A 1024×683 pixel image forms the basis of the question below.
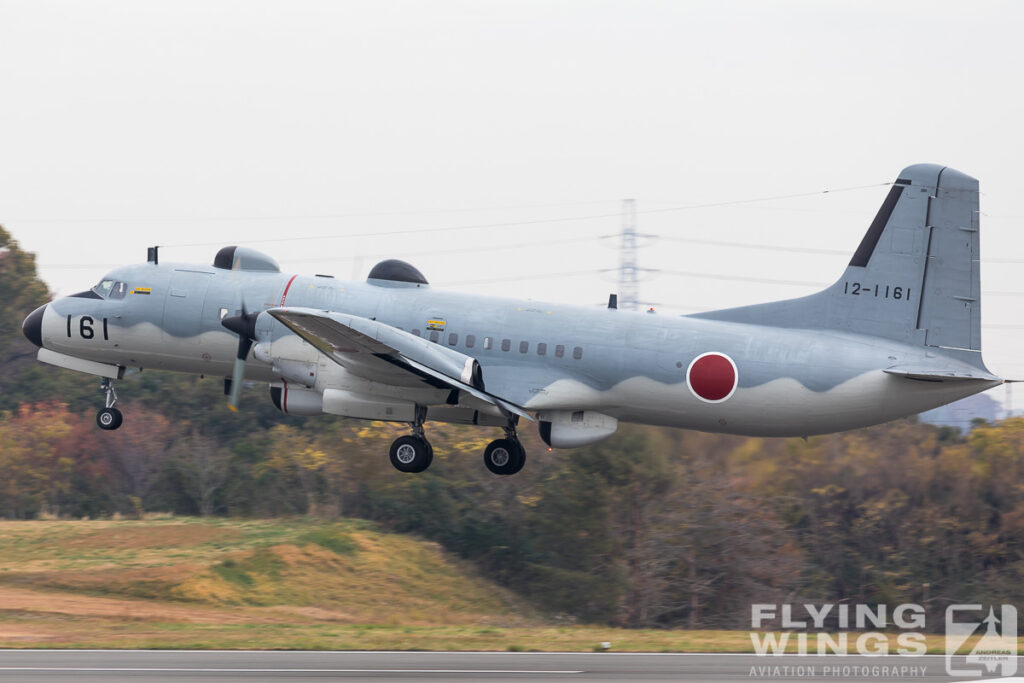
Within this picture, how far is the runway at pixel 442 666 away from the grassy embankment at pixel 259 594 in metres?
1.72

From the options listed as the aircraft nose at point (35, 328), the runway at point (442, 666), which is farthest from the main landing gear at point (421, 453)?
the aircraft nose at point (35, 328)

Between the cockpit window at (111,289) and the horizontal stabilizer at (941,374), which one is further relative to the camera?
the cockpit window at (111,289)

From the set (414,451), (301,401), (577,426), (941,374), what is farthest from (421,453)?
(941,374)

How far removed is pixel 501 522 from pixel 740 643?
17742mm

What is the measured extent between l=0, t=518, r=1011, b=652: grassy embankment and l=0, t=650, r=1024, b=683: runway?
172 cm

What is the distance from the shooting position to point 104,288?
29672 mm

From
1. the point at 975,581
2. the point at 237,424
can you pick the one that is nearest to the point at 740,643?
the point at 975,581

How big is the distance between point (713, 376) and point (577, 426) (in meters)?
3.26

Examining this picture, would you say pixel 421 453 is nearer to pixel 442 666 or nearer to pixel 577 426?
pixel 577 426

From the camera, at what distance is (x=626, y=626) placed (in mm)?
39250

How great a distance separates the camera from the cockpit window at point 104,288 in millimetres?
29578

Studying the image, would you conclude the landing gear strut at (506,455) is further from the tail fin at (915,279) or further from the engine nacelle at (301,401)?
the tail fin at (915,279)

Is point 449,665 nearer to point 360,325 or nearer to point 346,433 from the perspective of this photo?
point 360,325

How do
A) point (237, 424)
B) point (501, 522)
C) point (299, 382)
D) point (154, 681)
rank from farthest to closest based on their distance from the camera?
point (237, 424) → point (501, 522) → point (299, 382) → point (154, 681)
